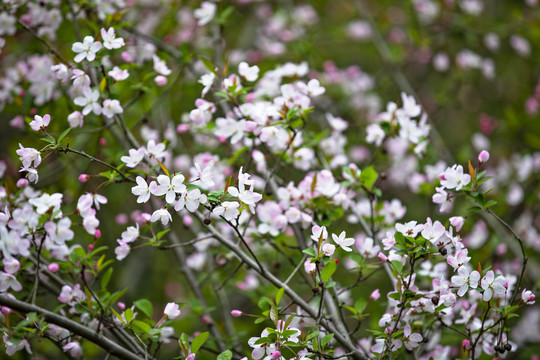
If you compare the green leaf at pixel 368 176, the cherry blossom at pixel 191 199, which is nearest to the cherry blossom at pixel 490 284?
the green leaf at pixel 368 176

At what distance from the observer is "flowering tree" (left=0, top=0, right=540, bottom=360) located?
1.65 meters

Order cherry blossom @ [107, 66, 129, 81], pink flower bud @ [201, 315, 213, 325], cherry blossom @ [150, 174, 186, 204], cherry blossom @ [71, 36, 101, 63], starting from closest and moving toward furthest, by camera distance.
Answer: cherry blossom @ [150, 174, 186, 204]
cherry blossom @ [71, 36, 101, 63]
cherry blossom @ [107, 66, 129, 81]
pink flower bud @ [201, 315, 213, 325]

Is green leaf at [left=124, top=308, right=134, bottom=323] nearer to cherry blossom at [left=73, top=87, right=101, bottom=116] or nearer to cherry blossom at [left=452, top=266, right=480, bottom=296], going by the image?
cherry blossom at [left=73, top=87, right=101, bottom=116]

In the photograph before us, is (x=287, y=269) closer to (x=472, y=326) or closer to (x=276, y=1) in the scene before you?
(x=472, y=326)

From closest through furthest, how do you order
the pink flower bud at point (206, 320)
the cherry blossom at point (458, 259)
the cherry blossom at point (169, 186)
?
the cherry blossom at point (169, 186) → the cherry blossom at point (458, 259) → the pink flower bud at point (206, 320)

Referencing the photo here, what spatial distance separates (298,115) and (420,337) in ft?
3.04

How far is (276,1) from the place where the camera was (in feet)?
12.1

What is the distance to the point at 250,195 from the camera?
154 centimetres

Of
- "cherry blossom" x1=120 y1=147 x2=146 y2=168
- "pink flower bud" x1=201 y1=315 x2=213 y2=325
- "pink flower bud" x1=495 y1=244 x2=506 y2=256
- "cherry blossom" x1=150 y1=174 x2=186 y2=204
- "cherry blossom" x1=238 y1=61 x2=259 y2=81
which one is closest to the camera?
"cherry blossom" x1=150 y1=174 x2=186 y2=204

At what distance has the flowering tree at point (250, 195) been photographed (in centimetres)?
165

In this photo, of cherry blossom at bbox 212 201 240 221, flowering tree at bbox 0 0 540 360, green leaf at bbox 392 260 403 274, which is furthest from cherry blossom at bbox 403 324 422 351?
cherry blossom at bbox 212 201 240 221

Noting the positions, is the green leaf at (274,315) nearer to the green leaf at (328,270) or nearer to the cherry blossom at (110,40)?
the green leaf at (328,270)

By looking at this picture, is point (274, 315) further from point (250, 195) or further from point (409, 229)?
point (409, 229)

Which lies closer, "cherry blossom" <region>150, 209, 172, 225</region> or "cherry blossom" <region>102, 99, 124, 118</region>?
"cherry blossom" <region>150, 209, 172, 225</region>
